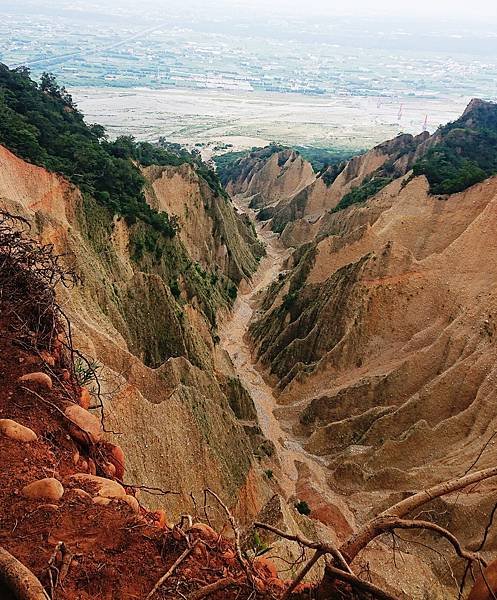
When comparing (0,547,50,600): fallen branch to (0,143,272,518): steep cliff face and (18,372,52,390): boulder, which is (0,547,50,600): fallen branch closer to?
(18,372,52,390): boulder

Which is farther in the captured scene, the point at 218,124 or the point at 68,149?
the point at 218,124

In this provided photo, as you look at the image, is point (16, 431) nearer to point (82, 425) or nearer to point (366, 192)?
point (82, 425)

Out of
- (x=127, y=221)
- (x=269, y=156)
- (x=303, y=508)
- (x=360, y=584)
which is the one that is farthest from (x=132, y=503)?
(x=269, y=156)

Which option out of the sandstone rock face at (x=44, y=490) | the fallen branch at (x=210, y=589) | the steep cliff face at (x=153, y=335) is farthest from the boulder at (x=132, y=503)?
the steep cliff face at (x=153, y=335)

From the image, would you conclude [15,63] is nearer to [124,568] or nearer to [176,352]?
[176,352]

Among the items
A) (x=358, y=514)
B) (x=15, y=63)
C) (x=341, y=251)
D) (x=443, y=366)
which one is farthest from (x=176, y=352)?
(x=15, y=63)
